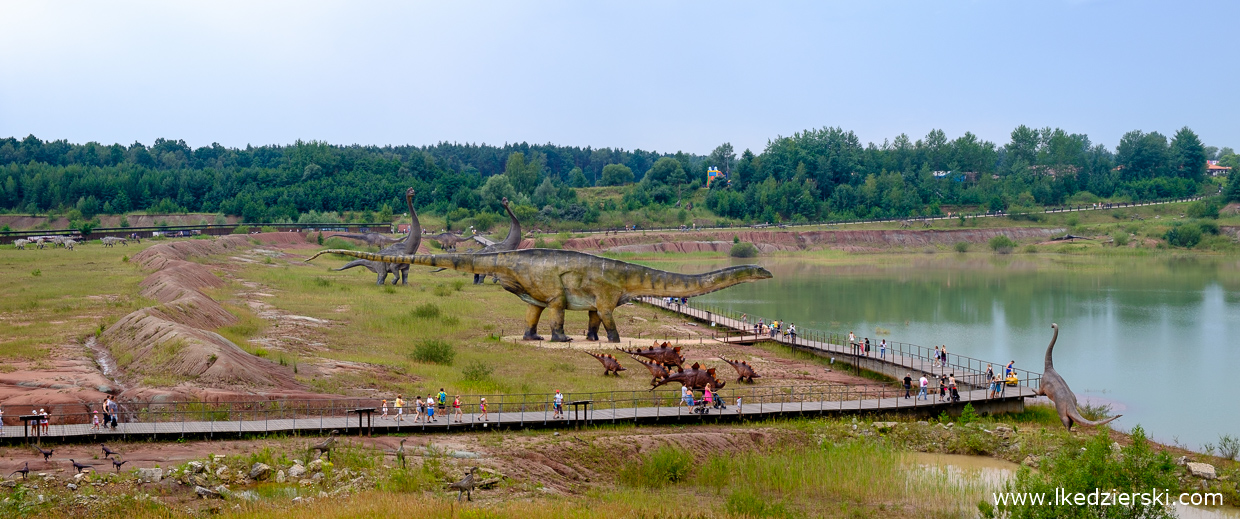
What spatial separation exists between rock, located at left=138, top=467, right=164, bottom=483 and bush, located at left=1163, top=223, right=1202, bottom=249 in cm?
10461

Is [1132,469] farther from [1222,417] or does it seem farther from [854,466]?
[1222,417]

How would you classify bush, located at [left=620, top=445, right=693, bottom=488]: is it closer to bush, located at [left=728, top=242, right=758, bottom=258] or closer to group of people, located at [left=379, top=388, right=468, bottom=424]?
group of people, located at [left=379, top=388, right=468, bottom=424]

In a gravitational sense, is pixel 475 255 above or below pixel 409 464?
above

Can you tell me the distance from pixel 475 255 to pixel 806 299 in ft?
99.2

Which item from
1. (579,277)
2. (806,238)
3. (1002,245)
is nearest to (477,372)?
(579,277)

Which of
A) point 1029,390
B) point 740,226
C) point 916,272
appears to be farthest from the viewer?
point 740,226

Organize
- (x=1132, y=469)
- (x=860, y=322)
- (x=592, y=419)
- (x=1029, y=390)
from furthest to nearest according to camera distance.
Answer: (x=860, y=322)
(x=1029, y=390)
(x=592, y=419)
(x=1132, y=469)

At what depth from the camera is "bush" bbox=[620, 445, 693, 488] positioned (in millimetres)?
19494

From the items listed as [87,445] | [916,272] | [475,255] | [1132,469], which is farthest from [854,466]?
[916,272]

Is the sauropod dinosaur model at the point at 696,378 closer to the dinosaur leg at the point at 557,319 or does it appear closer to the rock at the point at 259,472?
the dinosaur leg at the point at 557,319

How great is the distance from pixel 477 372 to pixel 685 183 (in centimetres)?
11134

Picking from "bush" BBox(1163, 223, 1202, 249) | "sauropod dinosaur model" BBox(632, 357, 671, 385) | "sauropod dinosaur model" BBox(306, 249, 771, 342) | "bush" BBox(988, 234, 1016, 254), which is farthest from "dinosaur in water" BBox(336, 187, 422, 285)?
"bush" BBox(1163, 223, 1202, 249)

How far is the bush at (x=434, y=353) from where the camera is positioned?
30.9 m

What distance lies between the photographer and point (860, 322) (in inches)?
1927
